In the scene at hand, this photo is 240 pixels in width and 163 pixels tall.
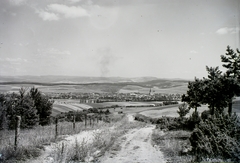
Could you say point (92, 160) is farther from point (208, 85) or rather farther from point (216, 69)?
point (216, 69)

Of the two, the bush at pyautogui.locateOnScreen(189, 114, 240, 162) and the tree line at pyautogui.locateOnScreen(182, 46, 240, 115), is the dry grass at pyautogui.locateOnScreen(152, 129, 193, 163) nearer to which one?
the bush at pyautogui.locateOnScreen(189, 114, 240, 162)

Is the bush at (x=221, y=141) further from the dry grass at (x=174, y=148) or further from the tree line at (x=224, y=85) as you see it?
the tree line at (x=224, y=85)

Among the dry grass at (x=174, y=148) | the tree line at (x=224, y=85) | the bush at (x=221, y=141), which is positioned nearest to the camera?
the bush at (x=221, y=141)

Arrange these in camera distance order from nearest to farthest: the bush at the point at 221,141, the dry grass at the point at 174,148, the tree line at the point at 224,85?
the bush at the point at 221,141, the dry grass at the point at 174,148, the tree line at the point at 224,85

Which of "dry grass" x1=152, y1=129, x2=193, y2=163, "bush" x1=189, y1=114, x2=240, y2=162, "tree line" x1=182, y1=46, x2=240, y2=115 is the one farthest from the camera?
"tree line" x1=182, y1=46, x2=240, y2=115

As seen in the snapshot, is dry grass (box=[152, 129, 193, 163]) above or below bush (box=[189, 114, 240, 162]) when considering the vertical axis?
below

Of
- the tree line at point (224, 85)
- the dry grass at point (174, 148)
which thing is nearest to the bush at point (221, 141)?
the dry grass at point (174, 148)

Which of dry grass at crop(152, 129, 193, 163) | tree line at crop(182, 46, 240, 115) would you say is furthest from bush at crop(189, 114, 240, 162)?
tree line at crop(182, 46, 240, 115)

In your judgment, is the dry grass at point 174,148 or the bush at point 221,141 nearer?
the bush at point 221,141

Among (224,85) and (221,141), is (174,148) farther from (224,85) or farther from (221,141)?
(224,85)

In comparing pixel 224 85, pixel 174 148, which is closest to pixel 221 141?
pixel 174 148

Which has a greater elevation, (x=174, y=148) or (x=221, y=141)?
(x=221, y=141)

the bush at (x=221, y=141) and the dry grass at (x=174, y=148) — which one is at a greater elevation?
the bush at (x=221, y=141)

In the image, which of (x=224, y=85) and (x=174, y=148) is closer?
(x=174, y=148)
